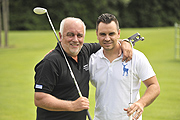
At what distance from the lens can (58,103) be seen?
3.20 meters

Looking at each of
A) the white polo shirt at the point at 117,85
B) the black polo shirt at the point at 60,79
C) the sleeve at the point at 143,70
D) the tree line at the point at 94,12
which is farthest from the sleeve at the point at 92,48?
the tree line at the point at 94,12

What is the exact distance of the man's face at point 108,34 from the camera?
357 centimetres

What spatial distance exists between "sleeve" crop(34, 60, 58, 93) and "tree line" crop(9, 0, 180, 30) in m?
35.0

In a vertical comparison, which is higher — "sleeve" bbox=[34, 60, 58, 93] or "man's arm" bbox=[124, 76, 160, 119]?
"sleeve" bbox=[34, 60, 58, 93]

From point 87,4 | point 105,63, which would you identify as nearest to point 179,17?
point 87,4

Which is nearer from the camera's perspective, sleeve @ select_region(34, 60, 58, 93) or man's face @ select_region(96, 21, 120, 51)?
sleeve @ select_region(34, 60, 58, 93)

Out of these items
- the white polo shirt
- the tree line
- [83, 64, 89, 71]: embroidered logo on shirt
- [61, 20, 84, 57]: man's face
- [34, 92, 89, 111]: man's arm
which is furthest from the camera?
the tree line

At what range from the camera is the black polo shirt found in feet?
10.9

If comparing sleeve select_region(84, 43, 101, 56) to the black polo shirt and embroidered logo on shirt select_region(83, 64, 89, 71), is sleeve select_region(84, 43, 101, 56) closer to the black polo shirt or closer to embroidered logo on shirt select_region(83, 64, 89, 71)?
the black polo shirt

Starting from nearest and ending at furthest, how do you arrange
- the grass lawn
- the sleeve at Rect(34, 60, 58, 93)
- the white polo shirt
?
the sleeve at Rect(34, 60, 58, 93)
the white polo shirt
the grass lawn

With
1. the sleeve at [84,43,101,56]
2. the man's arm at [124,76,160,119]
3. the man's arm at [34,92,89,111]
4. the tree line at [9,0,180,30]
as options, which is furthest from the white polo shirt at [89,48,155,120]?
the tree line at [9,0,180,30]

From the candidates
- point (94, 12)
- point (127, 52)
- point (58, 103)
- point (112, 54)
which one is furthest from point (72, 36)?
point (94, 12)

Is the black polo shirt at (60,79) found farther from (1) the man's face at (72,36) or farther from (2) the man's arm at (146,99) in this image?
(2) the man's arm at (146,99)

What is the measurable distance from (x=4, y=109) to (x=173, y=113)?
4.71 m
